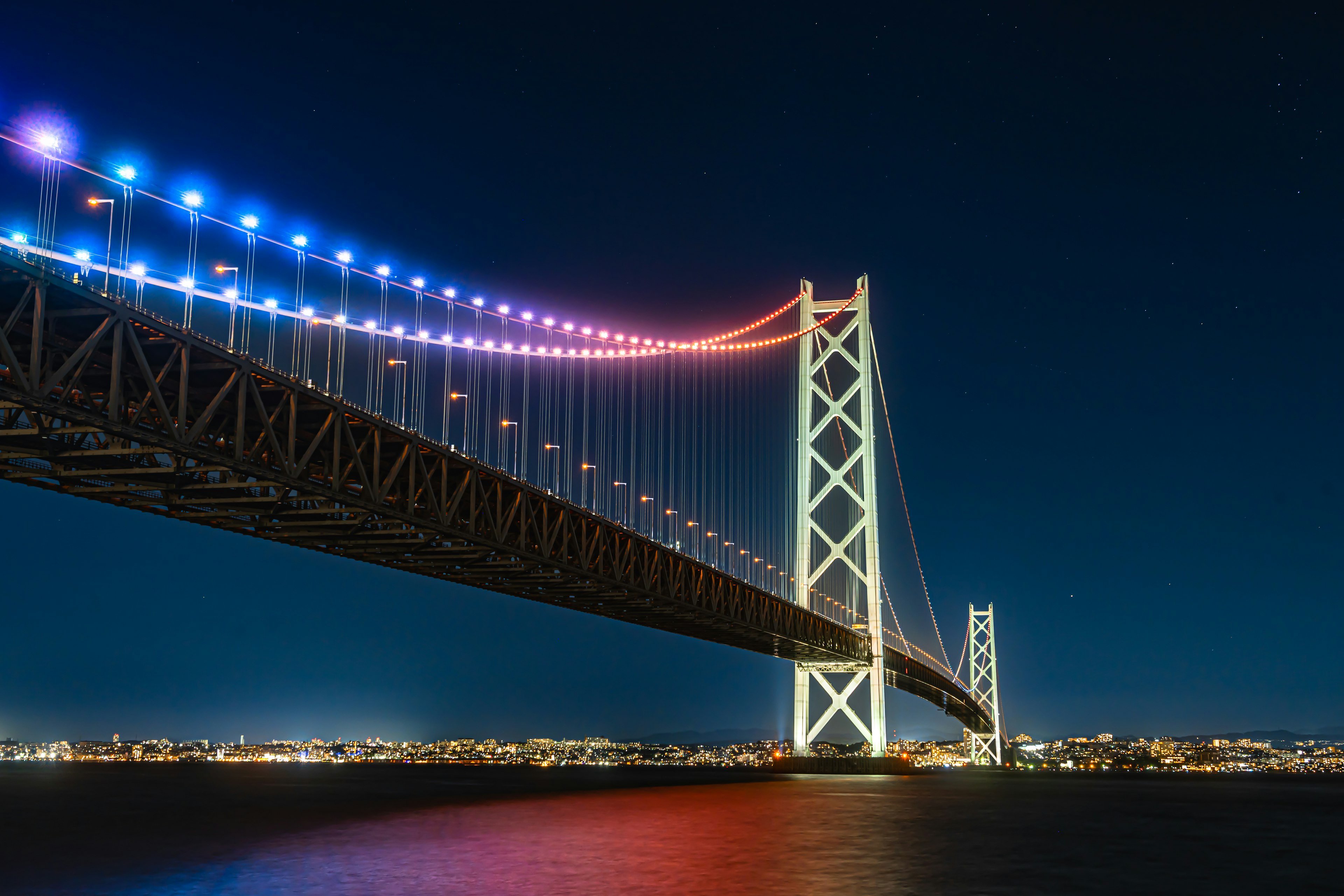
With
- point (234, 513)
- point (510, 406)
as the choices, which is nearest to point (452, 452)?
point (234, 513)

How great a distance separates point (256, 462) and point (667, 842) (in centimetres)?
1183

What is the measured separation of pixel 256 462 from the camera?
23.6m

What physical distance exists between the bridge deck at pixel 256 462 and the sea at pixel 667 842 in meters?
6.97

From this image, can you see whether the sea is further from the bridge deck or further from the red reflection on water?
the bridge deck

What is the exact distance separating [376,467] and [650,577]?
652 inches

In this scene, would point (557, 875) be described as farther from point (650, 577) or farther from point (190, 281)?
point (650, 577)

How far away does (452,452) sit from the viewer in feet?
97.9

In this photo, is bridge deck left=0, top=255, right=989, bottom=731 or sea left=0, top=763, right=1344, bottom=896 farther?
sea left=0, top=763, right=1344, bottom=896

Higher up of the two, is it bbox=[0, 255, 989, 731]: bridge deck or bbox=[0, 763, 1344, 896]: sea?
bbox=[0, 255, 989, 731]: bridge deck

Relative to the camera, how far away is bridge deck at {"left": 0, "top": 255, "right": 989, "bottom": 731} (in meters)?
19.0

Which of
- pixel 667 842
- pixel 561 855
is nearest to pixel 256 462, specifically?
pixel 561 855

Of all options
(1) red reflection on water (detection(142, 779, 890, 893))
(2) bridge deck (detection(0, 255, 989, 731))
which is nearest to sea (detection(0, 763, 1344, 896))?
(1) red reflection on water (detection(142, 779, 890, 893))

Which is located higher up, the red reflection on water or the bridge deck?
the bridge deck

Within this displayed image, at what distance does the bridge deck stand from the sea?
22.9 feet
